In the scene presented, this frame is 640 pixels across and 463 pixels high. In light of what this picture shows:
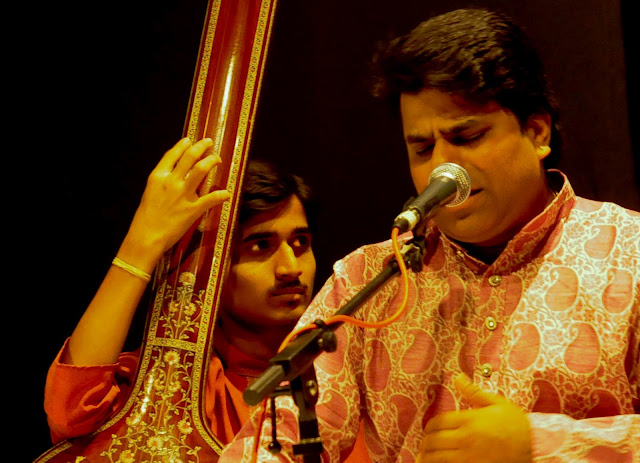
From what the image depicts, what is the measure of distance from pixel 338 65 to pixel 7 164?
49.7 inches

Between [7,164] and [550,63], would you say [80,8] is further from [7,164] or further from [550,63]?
[550,63]

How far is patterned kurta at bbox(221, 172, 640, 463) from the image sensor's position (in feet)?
4.46

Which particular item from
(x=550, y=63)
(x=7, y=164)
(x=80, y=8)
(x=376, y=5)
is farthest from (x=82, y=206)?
(x=550, y=63)

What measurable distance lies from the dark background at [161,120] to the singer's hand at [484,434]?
4.41 feet

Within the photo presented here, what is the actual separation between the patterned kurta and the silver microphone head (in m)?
0.22

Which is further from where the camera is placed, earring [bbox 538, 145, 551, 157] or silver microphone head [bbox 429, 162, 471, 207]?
earring [bbox 538, 145, 551, 157]

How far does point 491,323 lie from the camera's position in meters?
1.49

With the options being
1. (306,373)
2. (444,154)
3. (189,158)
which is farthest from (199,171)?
(306,373)

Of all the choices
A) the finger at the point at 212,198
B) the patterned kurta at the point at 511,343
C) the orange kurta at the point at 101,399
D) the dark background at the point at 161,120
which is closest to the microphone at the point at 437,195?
the patterned kurta at the point at 511,343

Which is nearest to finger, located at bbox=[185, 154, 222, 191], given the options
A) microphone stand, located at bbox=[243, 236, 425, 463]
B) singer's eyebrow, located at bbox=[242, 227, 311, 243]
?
singer's eyebrow, located at bbox=[242, 227, 311, 243]

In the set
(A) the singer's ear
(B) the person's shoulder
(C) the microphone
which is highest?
(A) the singer's ear

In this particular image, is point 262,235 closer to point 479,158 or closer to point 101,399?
point 101,399

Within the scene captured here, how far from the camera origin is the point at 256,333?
2.51m

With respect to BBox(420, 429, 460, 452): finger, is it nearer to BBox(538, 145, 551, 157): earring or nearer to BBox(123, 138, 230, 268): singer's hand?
BBox(538, 145, 551, 157): earring
